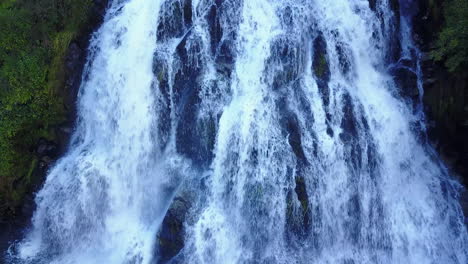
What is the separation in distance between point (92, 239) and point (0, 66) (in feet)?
20.6

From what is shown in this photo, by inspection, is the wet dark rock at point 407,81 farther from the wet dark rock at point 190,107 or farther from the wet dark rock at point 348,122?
the wet dark rock at point 190,107

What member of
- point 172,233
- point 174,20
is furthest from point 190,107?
point 172,233

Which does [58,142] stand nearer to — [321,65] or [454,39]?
[321,65]

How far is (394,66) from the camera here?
42.9 ft

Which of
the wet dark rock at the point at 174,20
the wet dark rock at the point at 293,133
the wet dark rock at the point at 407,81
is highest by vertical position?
the wet dark rock at the point at 174,20

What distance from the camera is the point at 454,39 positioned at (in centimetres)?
1156

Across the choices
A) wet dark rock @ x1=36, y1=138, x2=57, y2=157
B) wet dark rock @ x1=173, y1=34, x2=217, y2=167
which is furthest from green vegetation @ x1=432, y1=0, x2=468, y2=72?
wet dark rock @ x1=36, y1=138, x2=57, y2=157

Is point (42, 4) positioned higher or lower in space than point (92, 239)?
higher

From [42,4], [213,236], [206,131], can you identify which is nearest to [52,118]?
[42,4]

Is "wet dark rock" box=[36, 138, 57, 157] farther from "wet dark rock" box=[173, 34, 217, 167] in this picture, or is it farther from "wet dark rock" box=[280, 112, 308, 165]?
"wet dark rock" box=[280, 112, 308, 165]

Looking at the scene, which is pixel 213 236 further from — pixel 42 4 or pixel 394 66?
pixel 42 4

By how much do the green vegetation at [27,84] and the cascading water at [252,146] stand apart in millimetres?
967

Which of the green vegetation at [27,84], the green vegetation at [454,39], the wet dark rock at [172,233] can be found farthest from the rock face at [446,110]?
the green vegetation at [27,84]

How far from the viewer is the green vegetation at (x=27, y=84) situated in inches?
501
